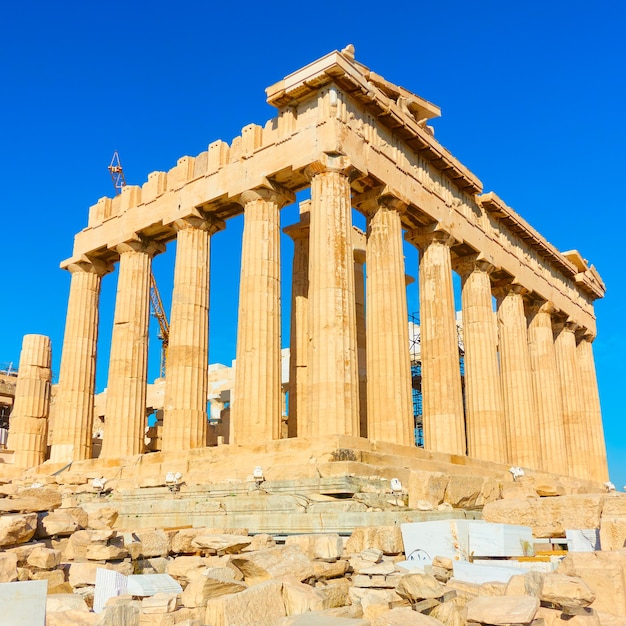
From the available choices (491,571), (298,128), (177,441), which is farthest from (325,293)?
(491,571)

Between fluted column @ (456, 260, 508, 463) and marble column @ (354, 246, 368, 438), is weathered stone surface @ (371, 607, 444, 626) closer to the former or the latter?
marble column @ (354, 246, 368, 438)

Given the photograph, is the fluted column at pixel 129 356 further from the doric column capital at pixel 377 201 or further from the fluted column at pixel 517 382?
the fluted column at pixel 517 382

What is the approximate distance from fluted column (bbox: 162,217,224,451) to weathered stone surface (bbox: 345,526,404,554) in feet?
42.6

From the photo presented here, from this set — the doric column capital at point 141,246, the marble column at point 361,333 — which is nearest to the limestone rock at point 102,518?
the marble column at point 361,333

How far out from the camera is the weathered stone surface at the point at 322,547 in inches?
424

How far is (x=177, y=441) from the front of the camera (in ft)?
78.9

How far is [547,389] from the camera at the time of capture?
34.0m

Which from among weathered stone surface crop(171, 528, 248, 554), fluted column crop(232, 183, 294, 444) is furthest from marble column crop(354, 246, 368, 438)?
weathered stone surface crop(171, 528, 248, 554)

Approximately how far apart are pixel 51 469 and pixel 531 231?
73.8 feet

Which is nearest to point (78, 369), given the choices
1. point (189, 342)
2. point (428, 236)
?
point (189, 342)

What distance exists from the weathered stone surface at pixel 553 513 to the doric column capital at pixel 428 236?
14796mm

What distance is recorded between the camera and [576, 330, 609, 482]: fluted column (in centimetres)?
3744

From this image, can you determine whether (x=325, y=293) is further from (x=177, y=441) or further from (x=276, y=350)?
(x=177, y=441)

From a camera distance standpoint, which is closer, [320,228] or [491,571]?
[491,571]
